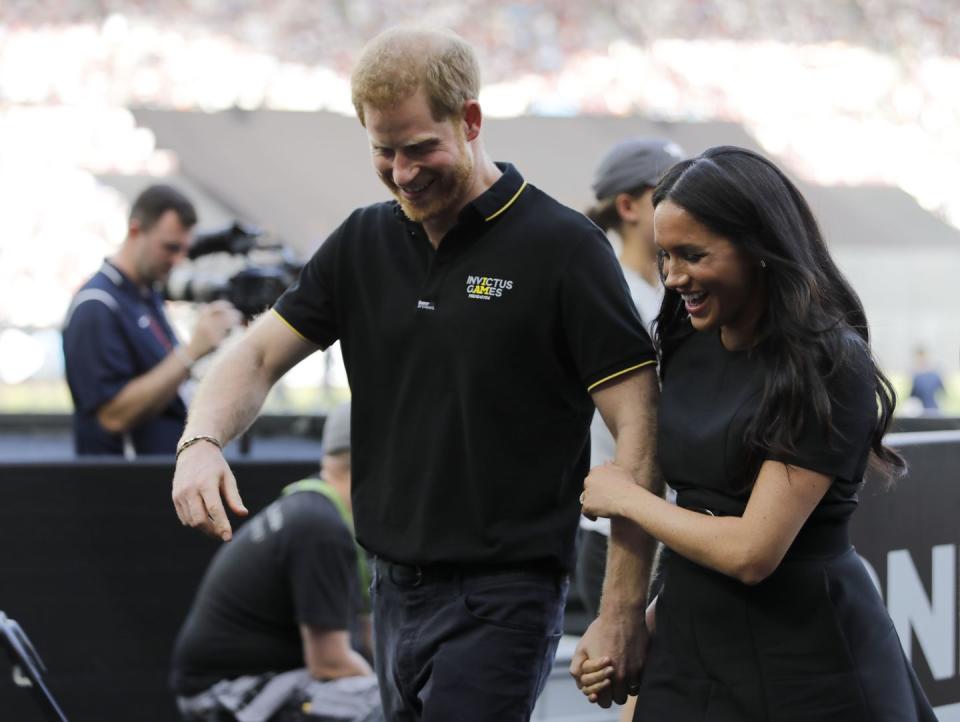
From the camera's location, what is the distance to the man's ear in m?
2.12

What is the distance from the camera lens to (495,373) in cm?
215

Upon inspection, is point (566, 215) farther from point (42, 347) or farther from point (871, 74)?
point (871, 74)

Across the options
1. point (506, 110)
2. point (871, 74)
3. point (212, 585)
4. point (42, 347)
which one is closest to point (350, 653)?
point (212, 585)

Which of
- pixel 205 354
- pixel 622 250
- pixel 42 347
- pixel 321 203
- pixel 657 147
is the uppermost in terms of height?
pixel 657 147

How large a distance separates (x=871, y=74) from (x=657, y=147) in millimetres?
16699

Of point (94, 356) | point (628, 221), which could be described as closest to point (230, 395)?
point (628, 221)

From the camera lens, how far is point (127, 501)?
14.4 ft

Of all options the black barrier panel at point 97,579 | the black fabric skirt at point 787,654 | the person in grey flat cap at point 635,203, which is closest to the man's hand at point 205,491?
the black fabric skirt at point 787,654

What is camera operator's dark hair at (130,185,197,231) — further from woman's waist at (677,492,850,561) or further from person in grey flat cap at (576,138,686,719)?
woman's waist at (677,492,850,561)

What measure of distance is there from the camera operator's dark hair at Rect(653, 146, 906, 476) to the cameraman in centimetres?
286

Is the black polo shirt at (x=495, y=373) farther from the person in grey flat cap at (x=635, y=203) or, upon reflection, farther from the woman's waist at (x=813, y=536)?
the person in grey flat cap at (x=635, y=203)

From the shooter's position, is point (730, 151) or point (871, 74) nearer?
point (730, 151)

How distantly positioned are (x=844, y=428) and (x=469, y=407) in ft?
1.99

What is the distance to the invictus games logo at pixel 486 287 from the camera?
2.17 metres
